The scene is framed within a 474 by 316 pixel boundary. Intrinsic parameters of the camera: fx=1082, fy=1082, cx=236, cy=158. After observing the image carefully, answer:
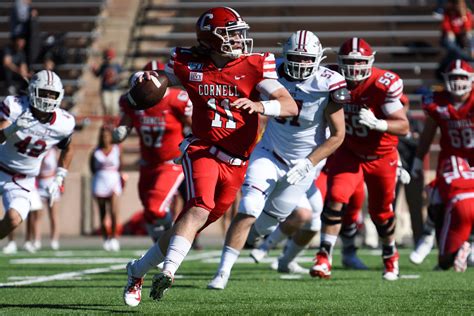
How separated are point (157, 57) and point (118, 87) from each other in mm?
1938

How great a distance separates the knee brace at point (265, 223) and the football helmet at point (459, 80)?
2.19 m

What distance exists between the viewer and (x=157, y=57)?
20.3m

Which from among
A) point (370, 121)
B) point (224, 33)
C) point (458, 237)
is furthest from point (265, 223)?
point (224, 33)

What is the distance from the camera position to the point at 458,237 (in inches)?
364

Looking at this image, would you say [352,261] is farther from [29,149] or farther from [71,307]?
[71,307]

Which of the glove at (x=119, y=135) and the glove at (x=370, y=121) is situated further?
the glove at (x=119, y=135)

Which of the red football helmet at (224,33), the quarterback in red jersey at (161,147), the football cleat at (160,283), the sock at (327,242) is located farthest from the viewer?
the quarterback in red jersey at (161,147)

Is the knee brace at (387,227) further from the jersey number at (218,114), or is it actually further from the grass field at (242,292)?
the jersey number at (218,114)

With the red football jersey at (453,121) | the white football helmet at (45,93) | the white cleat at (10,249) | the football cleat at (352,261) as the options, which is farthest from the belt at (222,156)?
the white cleat at (10,249)

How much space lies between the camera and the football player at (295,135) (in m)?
7.43

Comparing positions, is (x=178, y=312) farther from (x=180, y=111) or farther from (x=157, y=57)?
(x=157, y=57)

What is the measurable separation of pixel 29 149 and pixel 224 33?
2.87 meters

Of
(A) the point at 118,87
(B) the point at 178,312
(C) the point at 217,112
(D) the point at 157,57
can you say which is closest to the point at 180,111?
(C) the point at 217,112

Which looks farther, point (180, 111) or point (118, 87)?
point (118, 87)
